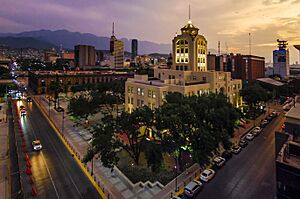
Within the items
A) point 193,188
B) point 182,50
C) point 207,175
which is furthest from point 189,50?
point 193,188

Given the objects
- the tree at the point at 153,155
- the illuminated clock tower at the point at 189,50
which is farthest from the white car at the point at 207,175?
the illuminated clock tower at the point at 189,50

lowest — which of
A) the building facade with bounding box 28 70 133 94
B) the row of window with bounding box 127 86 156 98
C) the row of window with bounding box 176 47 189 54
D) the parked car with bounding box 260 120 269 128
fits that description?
the parked car with bounding box 260 120 269 128

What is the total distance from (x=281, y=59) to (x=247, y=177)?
636ft

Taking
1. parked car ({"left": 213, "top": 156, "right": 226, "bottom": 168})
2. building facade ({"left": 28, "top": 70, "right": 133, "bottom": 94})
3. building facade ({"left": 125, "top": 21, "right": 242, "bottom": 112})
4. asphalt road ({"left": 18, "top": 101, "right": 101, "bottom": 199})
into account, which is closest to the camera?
asphalt road ({"left": 18, "top": 101, "right": 101, "bottom": 199})

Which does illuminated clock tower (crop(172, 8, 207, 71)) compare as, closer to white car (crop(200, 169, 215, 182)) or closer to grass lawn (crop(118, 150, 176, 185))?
grass lawn (crop(118, 150, 176, 185))

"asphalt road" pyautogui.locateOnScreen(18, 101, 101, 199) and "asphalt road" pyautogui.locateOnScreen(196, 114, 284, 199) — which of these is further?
"asphalt road" pyautogui.locateOnScreen(18, 101, 101, 199)

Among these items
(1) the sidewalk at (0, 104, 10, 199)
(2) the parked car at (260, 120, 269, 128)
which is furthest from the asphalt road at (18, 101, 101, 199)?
(2) the parked car at (260, 120, 269, 128)

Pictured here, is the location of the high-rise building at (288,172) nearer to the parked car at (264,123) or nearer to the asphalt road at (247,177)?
the asphalt road at (247,177)

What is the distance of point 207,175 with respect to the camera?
31266mm

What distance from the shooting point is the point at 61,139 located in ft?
163

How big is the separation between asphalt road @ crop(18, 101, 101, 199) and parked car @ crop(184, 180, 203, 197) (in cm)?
1265

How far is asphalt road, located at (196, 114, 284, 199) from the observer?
92.0 ft

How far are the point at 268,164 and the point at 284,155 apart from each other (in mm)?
14280

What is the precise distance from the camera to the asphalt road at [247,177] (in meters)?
28.0
